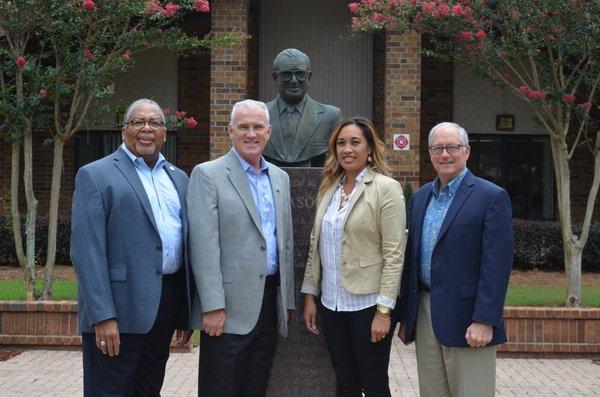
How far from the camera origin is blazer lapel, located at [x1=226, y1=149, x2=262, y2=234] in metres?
4.82

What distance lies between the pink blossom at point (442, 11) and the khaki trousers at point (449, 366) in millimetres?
5279

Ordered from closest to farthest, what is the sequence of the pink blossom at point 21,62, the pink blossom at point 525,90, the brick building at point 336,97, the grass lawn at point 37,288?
the pink blossom at point 21,62
the pink blossom at point 525,90
the grass lawn at point 37,288
the brick building at point 336,97

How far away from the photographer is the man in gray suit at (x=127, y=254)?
4500 millimetres

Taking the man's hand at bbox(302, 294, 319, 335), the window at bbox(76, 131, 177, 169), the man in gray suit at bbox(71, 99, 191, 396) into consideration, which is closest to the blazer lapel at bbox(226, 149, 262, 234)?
the man in gray suit at bbox(71, 99, 191, 396)

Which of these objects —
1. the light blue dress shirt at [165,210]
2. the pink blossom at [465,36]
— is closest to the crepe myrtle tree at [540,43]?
the pink blossom at [465,36]

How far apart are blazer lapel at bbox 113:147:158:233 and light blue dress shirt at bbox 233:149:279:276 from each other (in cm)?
60

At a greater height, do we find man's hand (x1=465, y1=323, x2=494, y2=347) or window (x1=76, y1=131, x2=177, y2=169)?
window (x1=76, y1=131, x2=177, y2=169)

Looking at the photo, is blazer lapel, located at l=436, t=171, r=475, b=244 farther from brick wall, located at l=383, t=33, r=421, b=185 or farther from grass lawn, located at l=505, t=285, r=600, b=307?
brick wall, located at l=383, t=33, r=421, b=185

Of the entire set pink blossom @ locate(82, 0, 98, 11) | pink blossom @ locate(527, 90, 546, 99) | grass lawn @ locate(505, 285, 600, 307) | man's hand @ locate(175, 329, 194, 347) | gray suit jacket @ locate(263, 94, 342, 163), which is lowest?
grass lawn @ locate(505, 285, 600, 307)

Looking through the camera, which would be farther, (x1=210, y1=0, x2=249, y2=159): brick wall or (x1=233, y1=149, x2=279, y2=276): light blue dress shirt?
(x1=210, y1=0, x2=249, y2=159): brick wall

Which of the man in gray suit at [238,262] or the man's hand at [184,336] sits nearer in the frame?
the man in gray suit at [238,262]

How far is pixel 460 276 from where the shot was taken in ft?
15.0

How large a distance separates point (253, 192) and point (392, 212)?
0.80 meters

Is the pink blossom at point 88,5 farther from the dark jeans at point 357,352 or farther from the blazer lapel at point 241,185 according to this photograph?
the dark jeans at point 357,352
